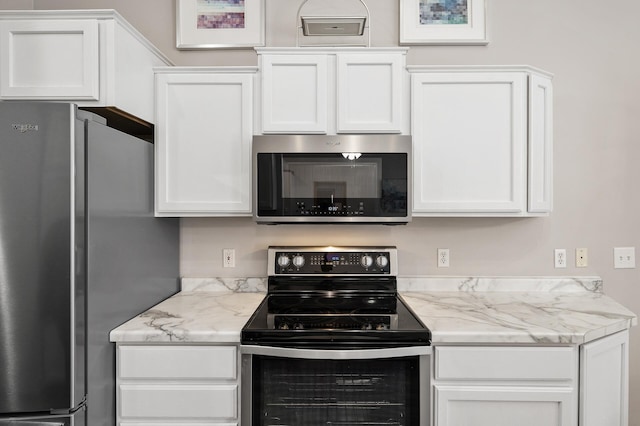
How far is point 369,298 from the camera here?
2133 mm

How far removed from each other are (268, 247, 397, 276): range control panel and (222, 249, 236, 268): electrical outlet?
0.27 metres

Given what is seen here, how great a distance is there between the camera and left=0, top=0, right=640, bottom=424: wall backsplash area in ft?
7.43

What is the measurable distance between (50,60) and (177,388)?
141 centimetres

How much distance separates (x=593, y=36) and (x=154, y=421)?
9.72ft

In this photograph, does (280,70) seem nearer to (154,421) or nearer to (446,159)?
(446,159)

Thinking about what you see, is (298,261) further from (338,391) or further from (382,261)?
(338,391)

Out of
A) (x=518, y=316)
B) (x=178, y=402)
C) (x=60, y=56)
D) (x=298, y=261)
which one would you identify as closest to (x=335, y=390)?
(x=178, y=402)

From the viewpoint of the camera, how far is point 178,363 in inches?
62.4

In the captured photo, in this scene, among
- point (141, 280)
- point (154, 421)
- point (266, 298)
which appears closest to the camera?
point (154, 421)

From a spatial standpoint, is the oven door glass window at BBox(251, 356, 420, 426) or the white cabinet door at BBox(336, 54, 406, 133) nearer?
the oven door glass window at BBox(251, 356, 420, 426)

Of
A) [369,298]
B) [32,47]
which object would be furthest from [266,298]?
[32,47]

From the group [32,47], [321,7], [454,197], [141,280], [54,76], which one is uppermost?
[321,7]

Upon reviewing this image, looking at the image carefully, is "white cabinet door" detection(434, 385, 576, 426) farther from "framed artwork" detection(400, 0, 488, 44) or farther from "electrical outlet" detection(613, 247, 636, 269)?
"framed artwork" detection(400, 0, 488, 44)

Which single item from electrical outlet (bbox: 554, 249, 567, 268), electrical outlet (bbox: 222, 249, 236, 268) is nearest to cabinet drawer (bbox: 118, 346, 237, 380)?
electrical outlet (bbox: 222, 249, 236, 268)
